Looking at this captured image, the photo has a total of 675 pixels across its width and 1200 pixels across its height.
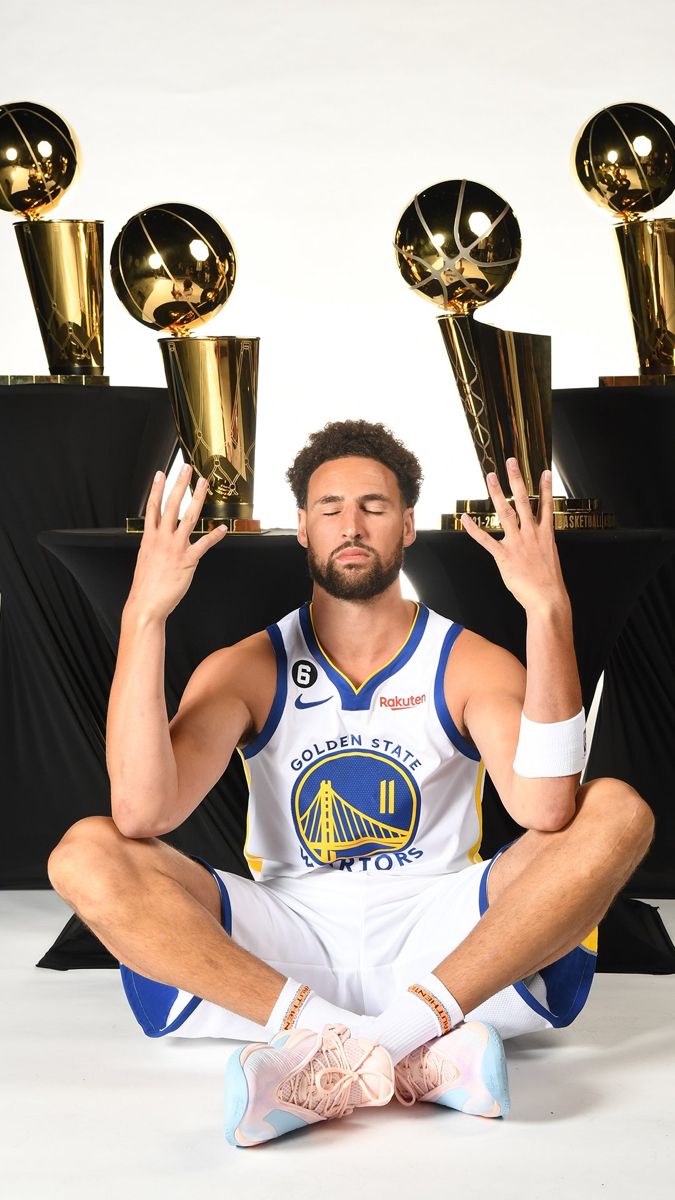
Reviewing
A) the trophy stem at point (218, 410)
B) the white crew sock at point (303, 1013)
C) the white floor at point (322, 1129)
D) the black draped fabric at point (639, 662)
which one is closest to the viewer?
the white floor at point (322, 1129)

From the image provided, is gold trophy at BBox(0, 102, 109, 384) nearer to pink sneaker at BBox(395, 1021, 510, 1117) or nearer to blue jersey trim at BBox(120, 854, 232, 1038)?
blue jersey trim at BBox(120, 854, 232, 1038)

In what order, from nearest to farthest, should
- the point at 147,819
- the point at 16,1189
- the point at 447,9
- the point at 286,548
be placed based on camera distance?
1. the point at 16,1189
2. the point at 147,819
3. the point at 286,548
4. the point at 447,9

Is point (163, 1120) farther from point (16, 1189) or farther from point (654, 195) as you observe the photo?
point (654, 195)

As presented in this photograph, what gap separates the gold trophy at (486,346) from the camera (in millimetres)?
2785

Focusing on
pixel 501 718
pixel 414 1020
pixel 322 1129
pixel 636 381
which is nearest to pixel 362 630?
pixel 501 718

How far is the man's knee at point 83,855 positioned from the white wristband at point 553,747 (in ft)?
1.77

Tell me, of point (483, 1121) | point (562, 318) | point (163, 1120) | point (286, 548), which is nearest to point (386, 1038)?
point (483, 1121)

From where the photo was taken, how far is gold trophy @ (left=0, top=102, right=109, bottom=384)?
126 inches

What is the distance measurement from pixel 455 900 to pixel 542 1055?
25 cm

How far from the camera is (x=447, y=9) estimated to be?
4637 mm

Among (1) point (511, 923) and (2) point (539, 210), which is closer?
(1) point (511, 923)

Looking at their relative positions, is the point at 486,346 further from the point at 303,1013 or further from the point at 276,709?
the point at 303,1013

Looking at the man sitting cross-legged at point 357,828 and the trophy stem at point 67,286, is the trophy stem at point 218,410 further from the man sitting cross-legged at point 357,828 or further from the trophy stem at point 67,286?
the trophy stem at point 67,286

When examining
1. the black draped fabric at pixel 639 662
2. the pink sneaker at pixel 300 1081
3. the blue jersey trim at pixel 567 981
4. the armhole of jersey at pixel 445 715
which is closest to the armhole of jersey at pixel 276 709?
the armhole of jersey at pixel 445 715
